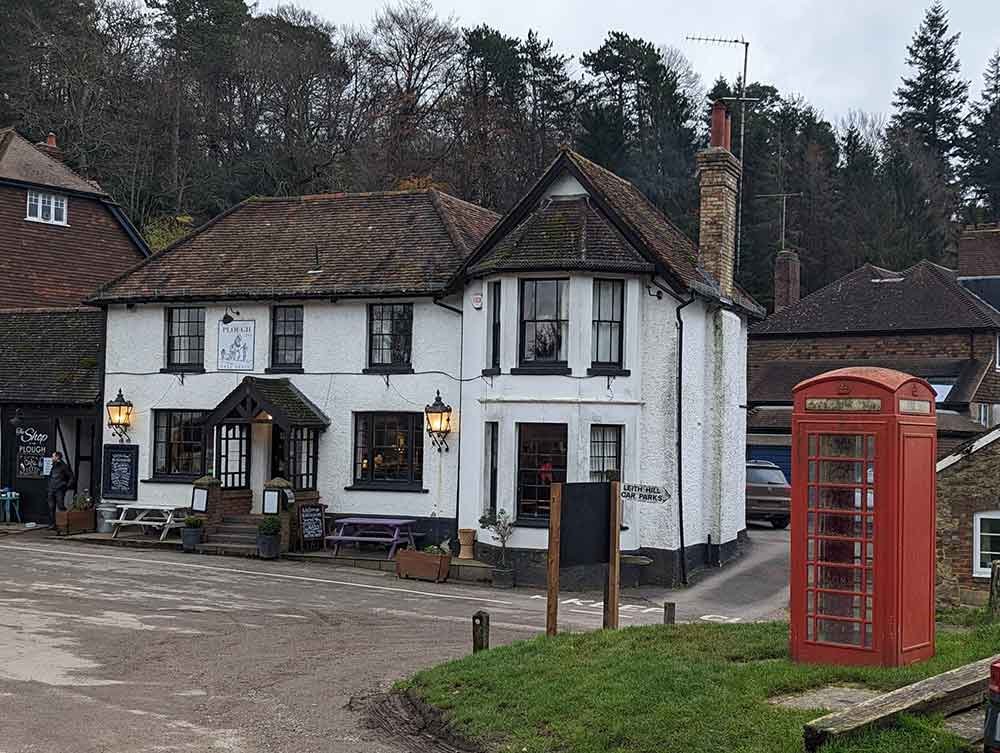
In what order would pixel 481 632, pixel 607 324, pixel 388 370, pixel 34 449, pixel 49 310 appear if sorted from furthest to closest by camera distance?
pixel 49 310, pixel 34 449, pixel 388 370, pixel 607 324, pixel 481 632

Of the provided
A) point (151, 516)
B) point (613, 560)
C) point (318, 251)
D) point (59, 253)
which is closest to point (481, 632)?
point (613, 560)

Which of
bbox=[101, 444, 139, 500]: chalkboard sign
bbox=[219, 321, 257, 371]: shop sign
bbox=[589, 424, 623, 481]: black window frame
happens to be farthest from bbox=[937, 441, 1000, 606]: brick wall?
bbox=[101, 444, 139, 500]: chalkboard sign

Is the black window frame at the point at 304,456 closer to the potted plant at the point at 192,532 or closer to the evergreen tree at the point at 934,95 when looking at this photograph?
the potted plant at the point at 192,532

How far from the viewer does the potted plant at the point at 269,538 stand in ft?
82.8

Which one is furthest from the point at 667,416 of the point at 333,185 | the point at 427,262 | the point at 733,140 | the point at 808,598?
the point at 733,140

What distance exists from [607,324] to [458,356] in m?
3.54

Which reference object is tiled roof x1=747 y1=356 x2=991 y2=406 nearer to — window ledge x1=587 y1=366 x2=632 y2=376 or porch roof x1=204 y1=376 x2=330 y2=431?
window ledge x1=587 y1=366 x2=632 y2=376

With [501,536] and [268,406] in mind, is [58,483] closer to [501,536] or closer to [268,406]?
[268,406]

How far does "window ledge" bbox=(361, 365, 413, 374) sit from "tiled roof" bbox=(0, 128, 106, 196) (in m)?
15.6

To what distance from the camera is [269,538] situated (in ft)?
83.0

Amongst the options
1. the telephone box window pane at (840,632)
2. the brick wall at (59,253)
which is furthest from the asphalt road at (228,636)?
the brick wall at (59,253)

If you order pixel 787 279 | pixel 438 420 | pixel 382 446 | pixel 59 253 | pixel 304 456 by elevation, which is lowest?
pixel 304 456

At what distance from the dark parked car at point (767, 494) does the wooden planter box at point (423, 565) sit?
39.9 ft

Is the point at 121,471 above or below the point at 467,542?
above
